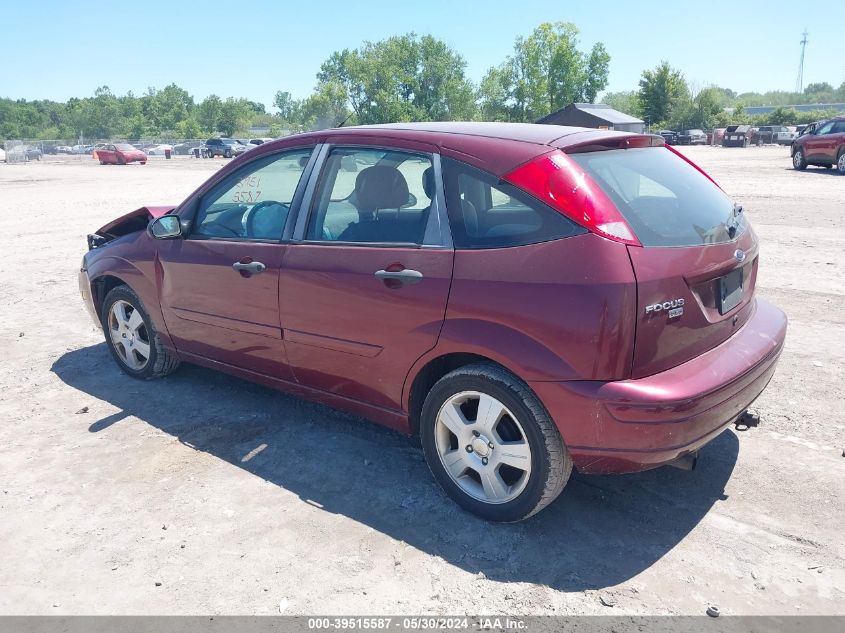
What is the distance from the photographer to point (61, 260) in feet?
34.2

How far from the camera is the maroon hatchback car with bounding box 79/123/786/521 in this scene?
114 inches

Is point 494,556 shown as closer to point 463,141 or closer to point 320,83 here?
point 463,141

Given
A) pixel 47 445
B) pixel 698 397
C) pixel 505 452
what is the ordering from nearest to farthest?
pixel 698 397, pixel 505 452, pixel 47 445

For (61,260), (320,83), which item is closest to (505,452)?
(61,260)

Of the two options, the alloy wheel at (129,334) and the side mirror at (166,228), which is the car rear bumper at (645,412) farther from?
the alloy wheel at (129,334)

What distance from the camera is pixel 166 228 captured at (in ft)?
15.2

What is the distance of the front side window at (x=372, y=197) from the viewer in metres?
3.54

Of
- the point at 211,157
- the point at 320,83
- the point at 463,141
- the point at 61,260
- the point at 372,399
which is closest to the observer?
the point at 463,141

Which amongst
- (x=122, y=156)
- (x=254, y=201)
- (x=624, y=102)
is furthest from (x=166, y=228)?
(x=624, y=102)

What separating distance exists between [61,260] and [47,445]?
6.98m

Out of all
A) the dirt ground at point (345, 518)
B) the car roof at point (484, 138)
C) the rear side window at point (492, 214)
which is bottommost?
the dirt ground at point (345, 518)

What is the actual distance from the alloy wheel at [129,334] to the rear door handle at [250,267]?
1.36 m

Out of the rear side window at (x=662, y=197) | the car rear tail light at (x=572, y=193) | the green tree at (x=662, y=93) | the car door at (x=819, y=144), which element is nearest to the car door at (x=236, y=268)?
the car rear tail light at (x=572, y=193)

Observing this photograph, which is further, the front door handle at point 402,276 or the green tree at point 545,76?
the green tree at point 545,76
